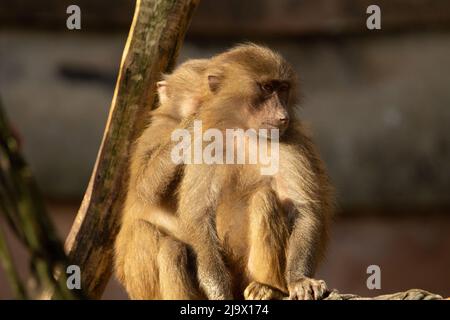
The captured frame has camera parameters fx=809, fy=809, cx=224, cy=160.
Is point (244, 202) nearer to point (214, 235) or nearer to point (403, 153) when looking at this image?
point (214, 235)

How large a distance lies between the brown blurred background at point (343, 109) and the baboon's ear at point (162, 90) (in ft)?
22.2

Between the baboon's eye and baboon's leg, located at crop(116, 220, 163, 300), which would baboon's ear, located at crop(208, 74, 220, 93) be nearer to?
the baboon's eye

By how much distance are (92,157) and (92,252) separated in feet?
22.3

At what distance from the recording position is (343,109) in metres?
13.6

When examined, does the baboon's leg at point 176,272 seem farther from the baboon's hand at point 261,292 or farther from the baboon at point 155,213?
the baboon's hand at point 261,292

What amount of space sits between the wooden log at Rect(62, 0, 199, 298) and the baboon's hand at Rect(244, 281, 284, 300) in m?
1.45

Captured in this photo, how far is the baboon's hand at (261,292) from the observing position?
19.0 feet

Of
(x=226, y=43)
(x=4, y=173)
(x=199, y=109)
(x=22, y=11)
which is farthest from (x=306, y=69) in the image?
(x=4, y=173)

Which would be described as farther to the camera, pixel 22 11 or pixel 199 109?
pixel 22 11

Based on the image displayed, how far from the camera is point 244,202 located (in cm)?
632

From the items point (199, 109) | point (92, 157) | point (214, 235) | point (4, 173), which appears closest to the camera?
point (4, 173)

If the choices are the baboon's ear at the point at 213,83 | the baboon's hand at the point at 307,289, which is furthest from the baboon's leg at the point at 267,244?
the baboon's ear at the point at 213,83

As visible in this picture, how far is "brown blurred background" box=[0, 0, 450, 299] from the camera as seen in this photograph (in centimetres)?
1333

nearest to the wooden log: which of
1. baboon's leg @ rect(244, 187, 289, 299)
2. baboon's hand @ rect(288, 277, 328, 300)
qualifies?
baboon's leg @ rect(244, 187, 289, 299)
